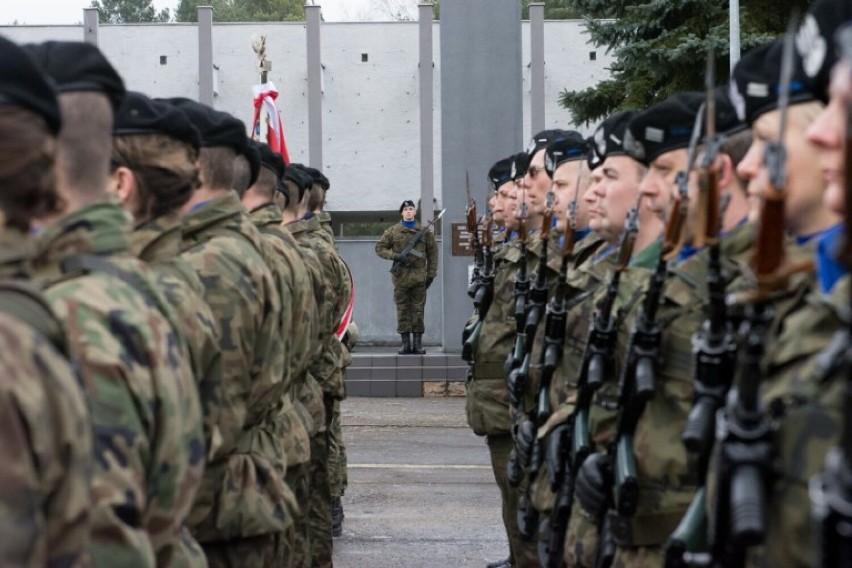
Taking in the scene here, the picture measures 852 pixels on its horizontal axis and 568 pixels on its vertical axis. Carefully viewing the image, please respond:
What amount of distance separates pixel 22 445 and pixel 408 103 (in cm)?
2359

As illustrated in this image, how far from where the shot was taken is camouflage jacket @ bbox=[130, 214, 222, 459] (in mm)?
3576

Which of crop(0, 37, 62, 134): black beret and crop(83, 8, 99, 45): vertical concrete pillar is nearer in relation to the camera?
crop(0, 37, 62, 134): black beret

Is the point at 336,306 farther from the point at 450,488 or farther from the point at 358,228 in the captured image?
the point at 358,228

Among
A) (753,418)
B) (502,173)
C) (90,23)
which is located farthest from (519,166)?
(90,23)

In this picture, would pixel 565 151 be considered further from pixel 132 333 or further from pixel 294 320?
pixel 132 333

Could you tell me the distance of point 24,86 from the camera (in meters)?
2.18

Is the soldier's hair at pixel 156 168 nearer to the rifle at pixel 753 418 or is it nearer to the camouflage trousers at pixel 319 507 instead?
the rifle at pixel 753 418

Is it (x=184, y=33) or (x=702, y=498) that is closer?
(x=702, y=498)

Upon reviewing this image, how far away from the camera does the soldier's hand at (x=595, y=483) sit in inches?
159

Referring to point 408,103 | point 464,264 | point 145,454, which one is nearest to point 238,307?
point 145,454

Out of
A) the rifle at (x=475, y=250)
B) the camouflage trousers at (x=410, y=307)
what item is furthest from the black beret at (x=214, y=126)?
the camouflage trousers at (x=410, y=307)

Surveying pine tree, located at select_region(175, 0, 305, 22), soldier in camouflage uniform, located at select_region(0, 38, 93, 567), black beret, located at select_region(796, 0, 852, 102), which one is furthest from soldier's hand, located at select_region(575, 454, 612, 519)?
pine tree, located at select_region(175, 0, 305, 22)

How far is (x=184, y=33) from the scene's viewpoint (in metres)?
25.4

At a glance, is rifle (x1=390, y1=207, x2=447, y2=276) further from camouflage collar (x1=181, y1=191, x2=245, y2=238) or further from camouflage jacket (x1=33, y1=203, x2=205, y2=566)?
camouflage jacket (x1=33, y1=203, x2=205, y2=566)
